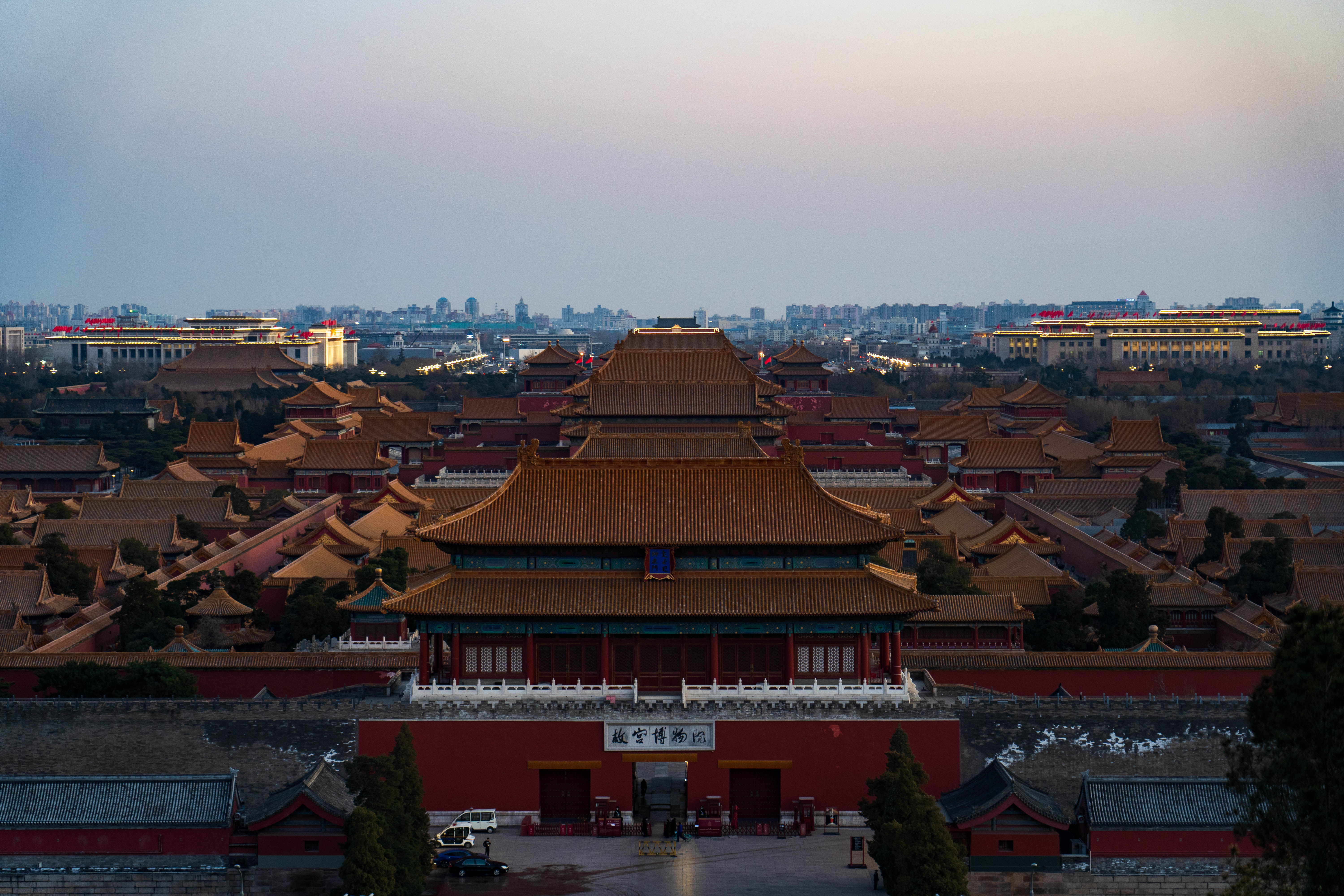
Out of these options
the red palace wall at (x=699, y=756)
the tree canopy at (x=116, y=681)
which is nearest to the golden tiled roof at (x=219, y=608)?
the tree canopy at (x=116, y=681)

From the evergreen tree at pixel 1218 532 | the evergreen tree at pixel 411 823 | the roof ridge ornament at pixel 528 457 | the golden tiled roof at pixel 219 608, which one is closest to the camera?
the evergreen tree at pixel 411 823

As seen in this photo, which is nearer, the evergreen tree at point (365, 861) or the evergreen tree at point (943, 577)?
the evergreen tree at point (365, 861)

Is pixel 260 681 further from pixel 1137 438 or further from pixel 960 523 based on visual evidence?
pixel 1137 438

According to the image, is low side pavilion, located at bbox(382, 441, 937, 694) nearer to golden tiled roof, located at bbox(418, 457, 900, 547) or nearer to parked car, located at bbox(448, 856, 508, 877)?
golden tiled roof, located at bbox(418, 457, 900, 547)

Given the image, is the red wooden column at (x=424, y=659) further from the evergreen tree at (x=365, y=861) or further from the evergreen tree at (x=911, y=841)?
the evergreen tree at (x=911, y=841)

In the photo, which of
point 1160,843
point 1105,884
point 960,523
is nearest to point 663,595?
point 1105,884

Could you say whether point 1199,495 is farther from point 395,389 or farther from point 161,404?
point 395,389

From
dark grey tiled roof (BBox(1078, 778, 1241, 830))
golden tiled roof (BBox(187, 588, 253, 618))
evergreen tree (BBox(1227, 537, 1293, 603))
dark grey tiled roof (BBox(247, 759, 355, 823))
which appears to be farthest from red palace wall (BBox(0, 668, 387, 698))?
evergreen tree (BBox(1227, 537, 1293, 603))
